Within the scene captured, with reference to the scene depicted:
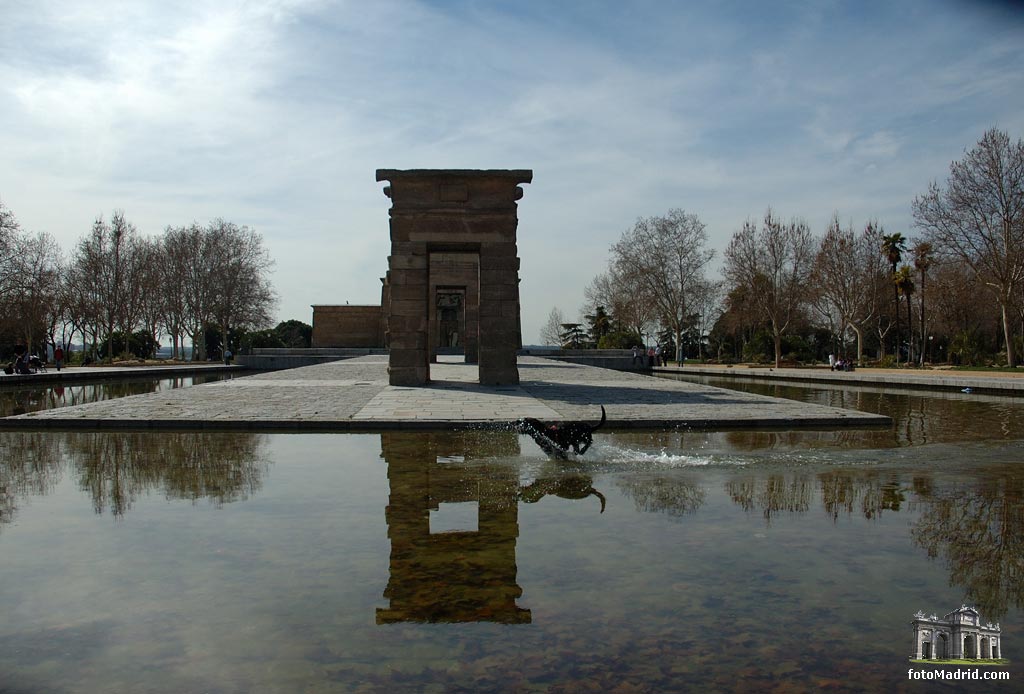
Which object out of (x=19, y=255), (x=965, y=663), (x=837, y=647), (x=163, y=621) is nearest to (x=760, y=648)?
(x=837, y=647)

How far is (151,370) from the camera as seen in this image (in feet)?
113

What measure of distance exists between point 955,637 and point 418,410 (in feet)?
32.1

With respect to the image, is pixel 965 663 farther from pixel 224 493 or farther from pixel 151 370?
pixel 151 370

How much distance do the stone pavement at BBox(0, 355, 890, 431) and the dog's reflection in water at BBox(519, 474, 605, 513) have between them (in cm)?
381

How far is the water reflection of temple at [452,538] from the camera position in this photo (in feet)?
12.6

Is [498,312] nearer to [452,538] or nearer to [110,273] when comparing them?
[452,538]

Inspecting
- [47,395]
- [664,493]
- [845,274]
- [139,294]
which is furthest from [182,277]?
[664,493]

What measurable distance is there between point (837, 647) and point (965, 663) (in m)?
0.53

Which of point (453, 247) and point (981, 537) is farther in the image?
point (453, 247)

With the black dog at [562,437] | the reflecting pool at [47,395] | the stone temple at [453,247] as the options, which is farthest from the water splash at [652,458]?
the reflecting pool at [47,395]

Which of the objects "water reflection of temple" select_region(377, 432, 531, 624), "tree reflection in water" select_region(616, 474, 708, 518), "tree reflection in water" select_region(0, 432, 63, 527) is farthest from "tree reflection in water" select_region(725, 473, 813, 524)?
"tree reflection in water" select_region(0, 432, 63, 527)

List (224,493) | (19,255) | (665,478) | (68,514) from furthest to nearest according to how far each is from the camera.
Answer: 1. (19,255)
2. (665,478)
3. (224,493)
4. (68,514)

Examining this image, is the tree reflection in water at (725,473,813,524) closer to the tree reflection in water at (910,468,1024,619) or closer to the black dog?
the tree reflection in water at (910,468,1024,619)

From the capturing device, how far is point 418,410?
12.6 meters
